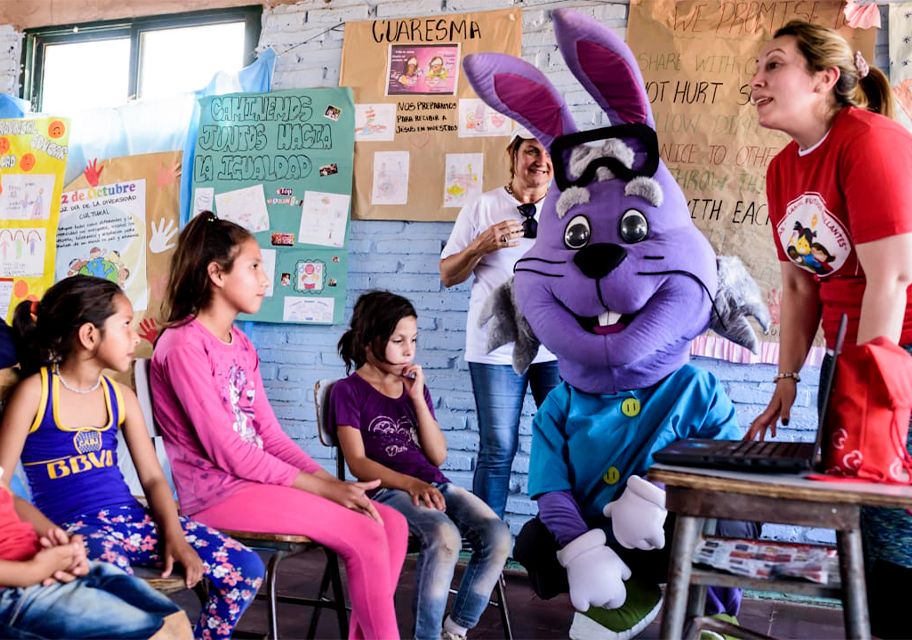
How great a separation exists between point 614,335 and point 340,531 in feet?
2.43

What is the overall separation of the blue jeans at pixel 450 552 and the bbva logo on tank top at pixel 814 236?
999mm

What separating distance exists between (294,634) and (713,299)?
145 centimetres

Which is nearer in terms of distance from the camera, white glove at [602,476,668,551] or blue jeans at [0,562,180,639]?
blue jeans at [0,562,180,639]

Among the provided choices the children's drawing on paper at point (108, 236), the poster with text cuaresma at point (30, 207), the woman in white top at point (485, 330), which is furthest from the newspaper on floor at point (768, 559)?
the poster with text cuaresma at point (30, 207)

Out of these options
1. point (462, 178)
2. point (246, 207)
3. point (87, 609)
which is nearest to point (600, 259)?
point (87, 609)

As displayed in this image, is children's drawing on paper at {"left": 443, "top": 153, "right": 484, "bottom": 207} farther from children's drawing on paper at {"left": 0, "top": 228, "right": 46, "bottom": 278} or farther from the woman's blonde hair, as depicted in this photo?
children's drawing on paper at {"left": 0, "top": 228, "right": 46, "bottom": 278}

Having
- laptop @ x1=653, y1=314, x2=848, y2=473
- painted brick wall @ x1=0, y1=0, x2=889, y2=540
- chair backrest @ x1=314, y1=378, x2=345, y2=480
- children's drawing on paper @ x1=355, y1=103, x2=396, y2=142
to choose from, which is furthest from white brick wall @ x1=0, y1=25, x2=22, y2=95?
laptop @ x1=653, y1=314, x2=848, y2=473

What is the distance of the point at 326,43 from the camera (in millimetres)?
3992

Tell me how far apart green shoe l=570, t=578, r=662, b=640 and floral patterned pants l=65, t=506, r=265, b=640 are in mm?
737

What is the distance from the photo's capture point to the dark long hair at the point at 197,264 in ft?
7.29

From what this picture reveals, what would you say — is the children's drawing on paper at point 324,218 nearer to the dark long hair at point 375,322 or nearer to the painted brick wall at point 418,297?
the painted brick wall at point 418,297

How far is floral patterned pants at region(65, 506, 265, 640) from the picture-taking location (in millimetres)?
1828

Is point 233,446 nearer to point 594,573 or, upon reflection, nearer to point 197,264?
point 197,264

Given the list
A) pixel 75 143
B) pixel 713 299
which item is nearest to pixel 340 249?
pixel 75 143
